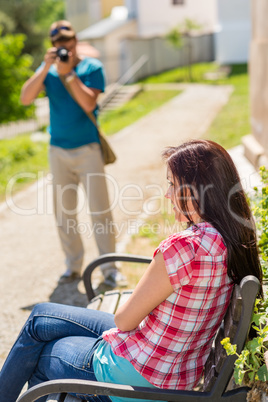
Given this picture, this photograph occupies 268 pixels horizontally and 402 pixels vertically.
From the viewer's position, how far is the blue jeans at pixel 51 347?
91.1 inches

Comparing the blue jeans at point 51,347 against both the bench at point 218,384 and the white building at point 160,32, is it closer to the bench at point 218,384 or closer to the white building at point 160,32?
the bench at point 218,384

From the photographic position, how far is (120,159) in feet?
31.0

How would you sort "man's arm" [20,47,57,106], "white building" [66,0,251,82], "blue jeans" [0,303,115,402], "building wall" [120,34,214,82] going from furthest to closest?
"building wall" [120,34,214,82], "white building" [66,0,251,82], "man's arm" [20,47,57,106], "blue jeans" [0,303,115,402]

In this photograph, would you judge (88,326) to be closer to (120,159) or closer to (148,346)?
(148,346)

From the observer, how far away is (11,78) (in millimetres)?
13789

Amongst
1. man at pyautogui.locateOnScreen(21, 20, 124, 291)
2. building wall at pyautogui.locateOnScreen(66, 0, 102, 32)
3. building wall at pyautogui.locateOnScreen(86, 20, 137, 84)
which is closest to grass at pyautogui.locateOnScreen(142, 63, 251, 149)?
building wall at pyautogui.locateOnScreen(86, 20, 137, 84)

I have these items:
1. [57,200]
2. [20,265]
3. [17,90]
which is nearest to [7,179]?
[20,265]

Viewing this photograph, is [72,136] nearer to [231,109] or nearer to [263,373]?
[263,373]

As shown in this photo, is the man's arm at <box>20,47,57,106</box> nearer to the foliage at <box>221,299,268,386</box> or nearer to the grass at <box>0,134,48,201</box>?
the foliage at <box>221,299,268,386</box>

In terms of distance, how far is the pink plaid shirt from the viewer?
6.61 feet

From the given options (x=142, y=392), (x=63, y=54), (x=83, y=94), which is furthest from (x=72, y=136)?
(x=142, y=392)

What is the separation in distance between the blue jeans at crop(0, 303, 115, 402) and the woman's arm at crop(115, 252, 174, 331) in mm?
359

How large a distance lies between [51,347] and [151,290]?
679 mm

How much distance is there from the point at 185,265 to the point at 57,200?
2660 millimetres
